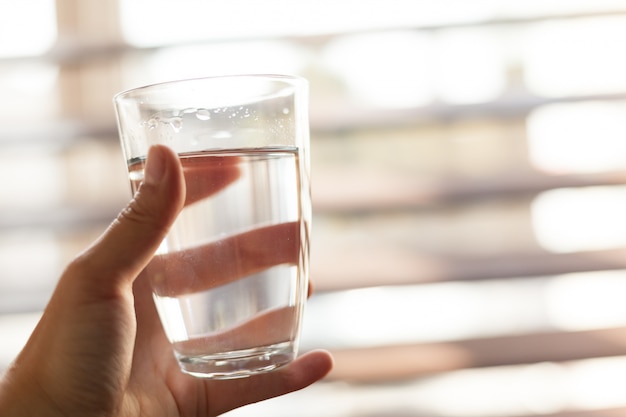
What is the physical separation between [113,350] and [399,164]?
81 cm

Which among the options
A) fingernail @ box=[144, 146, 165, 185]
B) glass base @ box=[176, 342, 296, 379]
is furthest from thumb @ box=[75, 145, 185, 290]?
glass base @ box=[176, 342, 296, 379]

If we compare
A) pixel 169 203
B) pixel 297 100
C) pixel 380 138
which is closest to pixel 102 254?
pixel 169 203

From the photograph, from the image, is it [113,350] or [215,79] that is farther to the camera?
[113,350]

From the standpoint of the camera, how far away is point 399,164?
1579 millimetres

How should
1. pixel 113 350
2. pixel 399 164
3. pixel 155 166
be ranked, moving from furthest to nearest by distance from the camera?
pixel 399 164 < pixel 113 350 < pixel 155 166

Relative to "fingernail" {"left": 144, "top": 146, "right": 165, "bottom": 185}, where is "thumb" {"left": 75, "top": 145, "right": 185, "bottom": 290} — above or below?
below

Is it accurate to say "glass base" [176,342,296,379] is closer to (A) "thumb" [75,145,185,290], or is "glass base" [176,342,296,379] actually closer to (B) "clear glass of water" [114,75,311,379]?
(B) "clear glass of water" [114,75,311,379]

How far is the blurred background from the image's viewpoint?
5.08 feet

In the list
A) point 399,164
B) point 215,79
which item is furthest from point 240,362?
point 399,164

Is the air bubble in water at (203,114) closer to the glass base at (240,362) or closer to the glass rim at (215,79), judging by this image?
the glass rim at (215,79)

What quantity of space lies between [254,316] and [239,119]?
180 millimetres

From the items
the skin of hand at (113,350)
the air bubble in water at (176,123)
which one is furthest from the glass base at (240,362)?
the air bubble in water at (176,123)

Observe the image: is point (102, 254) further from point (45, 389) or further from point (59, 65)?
point (59, 65)

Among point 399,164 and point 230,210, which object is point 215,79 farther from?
point 399,164
